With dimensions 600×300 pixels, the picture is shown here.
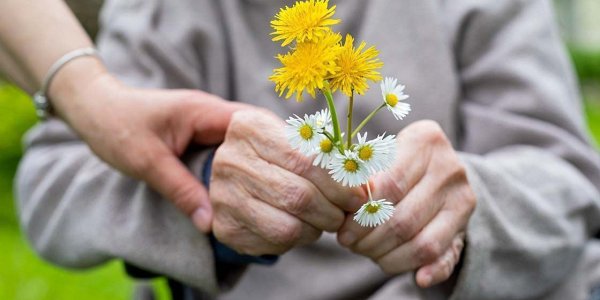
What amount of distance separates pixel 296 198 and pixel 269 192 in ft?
0.13

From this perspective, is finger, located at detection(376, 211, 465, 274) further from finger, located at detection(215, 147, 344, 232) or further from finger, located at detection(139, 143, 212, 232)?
finger, located at detection(139, 143, 212, 232)

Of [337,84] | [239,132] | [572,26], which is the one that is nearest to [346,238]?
[239,132]

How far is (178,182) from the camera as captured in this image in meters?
1.23

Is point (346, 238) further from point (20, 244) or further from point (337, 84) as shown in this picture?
point (20, 244)

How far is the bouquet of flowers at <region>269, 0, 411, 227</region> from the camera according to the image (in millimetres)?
769

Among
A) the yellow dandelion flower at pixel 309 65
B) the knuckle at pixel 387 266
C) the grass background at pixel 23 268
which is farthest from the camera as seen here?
the grass background at pixel 23 268

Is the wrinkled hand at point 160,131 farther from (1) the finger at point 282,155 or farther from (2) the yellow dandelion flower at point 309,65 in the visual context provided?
(2) the yellow dandelion flower at point 309,65

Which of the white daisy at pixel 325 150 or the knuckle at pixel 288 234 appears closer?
the white daisy at pixel 325 150

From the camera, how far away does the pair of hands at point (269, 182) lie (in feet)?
3.41

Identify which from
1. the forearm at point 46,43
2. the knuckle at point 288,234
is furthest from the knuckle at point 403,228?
the forearm at point 46,43

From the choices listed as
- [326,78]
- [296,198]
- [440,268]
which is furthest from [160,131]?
[326,78]

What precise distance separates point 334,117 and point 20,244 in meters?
2.81

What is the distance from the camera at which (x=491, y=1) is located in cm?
144

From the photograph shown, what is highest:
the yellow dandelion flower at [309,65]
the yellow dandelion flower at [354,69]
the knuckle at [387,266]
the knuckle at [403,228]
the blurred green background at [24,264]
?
the yellow dandelion flower at [309,65]
